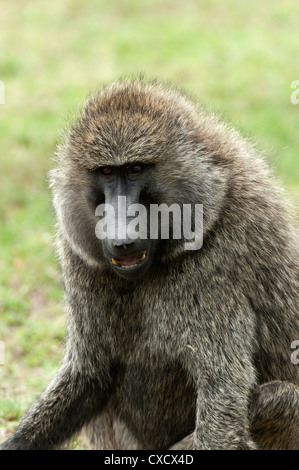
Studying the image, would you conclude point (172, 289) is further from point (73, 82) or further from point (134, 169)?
point (73, 82)

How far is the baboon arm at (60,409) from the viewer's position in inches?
162

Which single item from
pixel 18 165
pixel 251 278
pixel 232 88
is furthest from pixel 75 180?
pixel 232 88

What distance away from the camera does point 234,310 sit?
3699 mm

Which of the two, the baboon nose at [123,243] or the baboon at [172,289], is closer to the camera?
the baboon nose at [123,243]

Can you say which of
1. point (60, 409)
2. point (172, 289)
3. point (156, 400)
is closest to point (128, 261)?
point (172, 289)

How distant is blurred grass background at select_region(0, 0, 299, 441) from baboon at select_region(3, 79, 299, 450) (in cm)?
110

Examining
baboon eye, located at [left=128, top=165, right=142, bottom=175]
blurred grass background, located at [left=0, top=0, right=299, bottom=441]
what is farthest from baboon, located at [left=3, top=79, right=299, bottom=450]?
blurred grass background, located at [left=0, top=0, right=299, bottom=441]

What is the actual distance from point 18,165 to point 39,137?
1.88ft

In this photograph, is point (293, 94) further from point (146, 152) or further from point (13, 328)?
point (146, 152)

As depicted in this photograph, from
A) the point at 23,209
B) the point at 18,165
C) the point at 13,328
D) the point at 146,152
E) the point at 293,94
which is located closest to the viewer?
the point at 146,152

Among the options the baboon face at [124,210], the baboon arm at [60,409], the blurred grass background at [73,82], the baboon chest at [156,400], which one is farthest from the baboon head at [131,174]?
the blurred grass background at [73,82]

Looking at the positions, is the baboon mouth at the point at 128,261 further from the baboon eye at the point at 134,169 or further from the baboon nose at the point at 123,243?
the baboon eye at the point at 134,169

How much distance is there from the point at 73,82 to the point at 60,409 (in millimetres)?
7079

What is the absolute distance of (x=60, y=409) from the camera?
13.6ft
